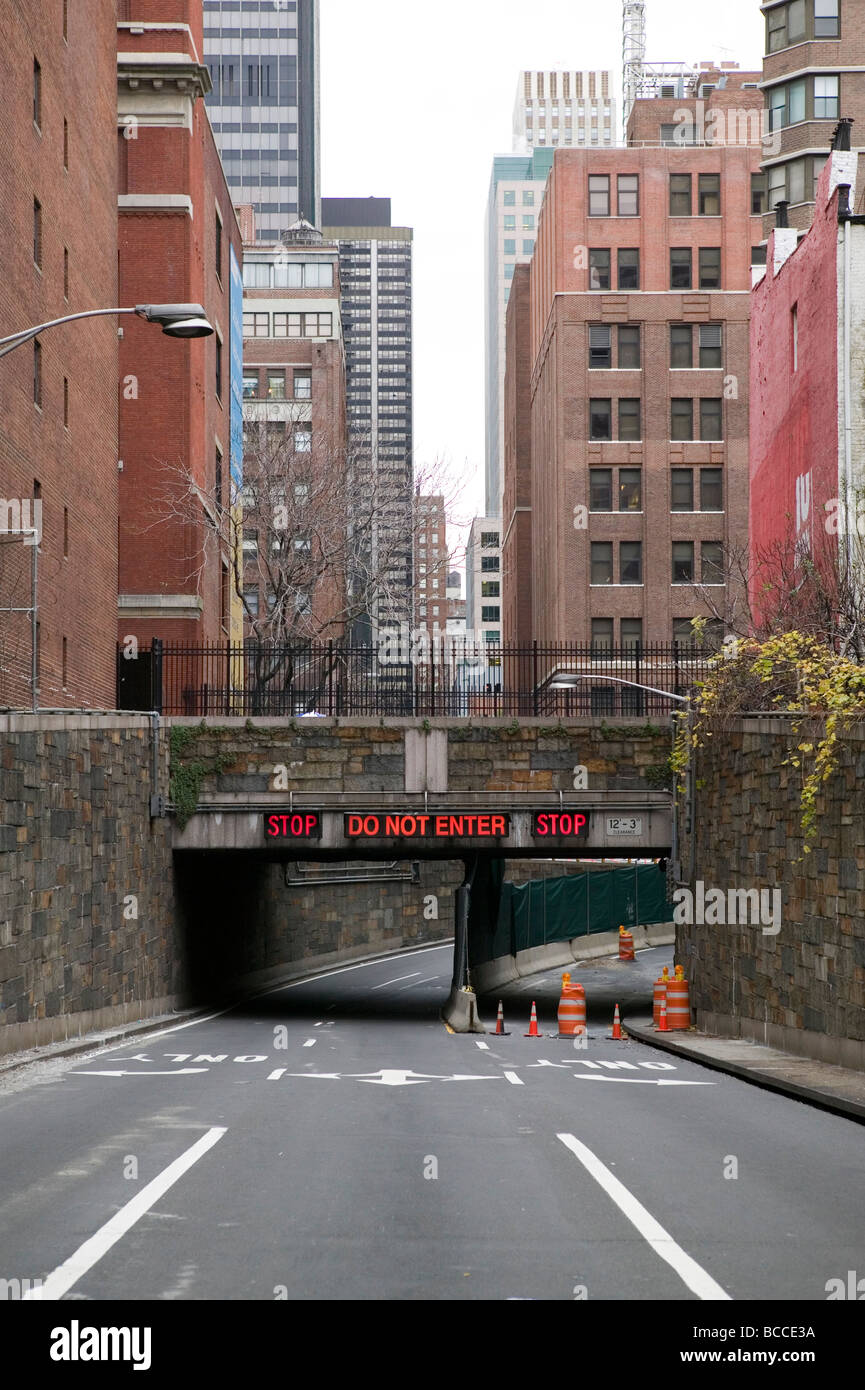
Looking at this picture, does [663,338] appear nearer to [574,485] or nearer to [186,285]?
[574,485]

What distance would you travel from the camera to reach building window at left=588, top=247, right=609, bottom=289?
2943 inches

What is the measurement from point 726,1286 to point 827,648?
54.3ft

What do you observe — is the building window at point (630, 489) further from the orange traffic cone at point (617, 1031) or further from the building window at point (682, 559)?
the orange traffic cone at point (617, 1031)

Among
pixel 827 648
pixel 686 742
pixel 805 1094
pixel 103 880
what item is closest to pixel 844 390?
pixel 686 742

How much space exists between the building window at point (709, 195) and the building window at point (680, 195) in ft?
1.90

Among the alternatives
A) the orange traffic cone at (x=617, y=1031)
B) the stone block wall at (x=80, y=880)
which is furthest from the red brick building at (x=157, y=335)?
Result: the orange traffic cone at (x=617, y=1031)

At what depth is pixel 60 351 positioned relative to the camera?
34.3 meters

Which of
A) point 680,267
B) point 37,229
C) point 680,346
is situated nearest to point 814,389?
point 37,229

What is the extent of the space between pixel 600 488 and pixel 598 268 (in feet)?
35.8

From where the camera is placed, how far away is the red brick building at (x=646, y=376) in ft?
238

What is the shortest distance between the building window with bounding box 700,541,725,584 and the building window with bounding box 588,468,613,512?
5.13m

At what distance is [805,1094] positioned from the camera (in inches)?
621

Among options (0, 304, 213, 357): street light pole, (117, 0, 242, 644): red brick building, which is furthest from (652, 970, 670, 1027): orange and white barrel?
(117, 0, 242, 644): red brick building

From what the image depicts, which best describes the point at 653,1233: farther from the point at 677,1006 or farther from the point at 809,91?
the point at 809,91
